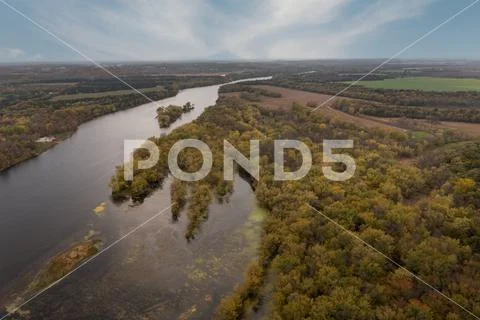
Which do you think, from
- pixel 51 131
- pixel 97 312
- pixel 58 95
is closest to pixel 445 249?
pixel 97 312

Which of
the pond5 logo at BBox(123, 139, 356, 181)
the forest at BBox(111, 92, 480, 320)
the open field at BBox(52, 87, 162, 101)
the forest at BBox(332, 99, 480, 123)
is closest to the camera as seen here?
the forest at BBox(111, 92, 480, 320)

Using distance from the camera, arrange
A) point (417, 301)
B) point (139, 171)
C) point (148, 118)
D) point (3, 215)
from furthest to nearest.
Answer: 1. point (148, 118)
2. point (139, 171)
3. point (3, 215)
4. point (417, 301)

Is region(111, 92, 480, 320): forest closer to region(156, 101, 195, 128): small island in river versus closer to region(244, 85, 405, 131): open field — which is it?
region(244, 85, 405, 131): open field

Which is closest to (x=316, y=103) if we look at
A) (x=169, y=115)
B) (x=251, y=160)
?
(x=169, y=115)

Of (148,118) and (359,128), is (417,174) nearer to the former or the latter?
(359,128)

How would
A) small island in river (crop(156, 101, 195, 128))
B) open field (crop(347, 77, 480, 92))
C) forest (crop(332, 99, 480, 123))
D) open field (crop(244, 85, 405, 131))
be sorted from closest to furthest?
1. open field (crop(244, 85, 405, 131))
2. forest (crop(332, 99, 480, 123))
3. small island in river (crop(156, 101, 195, 128))
4. open field (crop(347, 77, 480, 92))

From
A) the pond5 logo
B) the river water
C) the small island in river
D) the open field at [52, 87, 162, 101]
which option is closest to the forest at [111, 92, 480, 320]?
the pond5 logo
